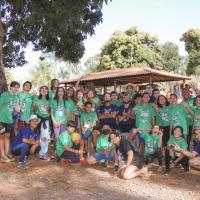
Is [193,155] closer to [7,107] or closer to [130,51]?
[7,107]

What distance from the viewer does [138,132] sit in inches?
349

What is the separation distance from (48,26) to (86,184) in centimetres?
685

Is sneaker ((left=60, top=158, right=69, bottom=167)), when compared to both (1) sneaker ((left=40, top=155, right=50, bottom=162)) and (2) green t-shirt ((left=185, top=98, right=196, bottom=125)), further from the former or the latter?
(2) green t-shirt ((left=185, top=98, right=196, bottom=125))

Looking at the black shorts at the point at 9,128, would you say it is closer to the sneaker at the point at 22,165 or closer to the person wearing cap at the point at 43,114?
the person wearing cap at the point at 43,114

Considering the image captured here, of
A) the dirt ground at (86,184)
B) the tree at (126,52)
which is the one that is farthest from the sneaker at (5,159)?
the tree at (126,52)

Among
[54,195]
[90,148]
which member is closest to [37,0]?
[90,148]

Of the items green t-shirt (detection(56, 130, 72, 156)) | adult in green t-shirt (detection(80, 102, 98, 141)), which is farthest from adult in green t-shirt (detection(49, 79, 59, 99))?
green t-shirt (detection(56, 130, 72, 156))

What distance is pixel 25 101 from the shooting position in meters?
8.87

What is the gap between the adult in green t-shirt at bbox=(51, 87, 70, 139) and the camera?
899 centimetres

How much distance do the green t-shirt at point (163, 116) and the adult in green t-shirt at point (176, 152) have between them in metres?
0.65

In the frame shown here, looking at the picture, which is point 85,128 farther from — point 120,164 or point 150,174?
point 150,174

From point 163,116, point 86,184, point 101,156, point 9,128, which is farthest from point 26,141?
point 163,116

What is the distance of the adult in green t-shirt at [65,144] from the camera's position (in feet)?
28.4

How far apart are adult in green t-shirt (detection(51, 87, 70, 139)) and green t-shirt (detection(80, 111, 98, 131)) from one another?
467 mm
